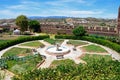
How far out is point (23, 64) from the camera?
72.8 ft

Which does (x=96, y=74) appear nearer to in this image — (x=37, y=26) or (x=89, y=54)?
(x=89, y=54)

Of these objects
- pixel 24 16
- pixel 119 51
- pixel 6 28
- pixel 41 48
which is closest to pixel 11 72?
pixel 41 48

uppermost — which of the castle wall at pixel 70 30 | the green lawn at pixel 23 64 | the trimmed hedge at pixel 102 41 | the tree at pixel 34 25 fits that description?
the tree at pixel 34 25

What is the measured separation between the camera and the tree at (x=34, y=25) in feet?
166

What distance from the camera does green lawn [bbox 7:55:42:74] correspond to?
67.3ft

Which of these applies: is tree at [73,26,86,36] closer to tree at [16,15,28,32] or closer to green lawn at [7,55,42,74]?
tree at [16,15,28,32]

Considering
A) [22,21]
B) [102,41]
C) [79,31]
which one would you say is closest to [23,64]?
[102,41]

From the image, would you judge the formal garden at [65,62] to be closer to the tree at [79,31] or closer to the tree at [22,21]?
the tree at [79,31]

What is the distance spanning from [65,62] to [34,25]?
1170 inches

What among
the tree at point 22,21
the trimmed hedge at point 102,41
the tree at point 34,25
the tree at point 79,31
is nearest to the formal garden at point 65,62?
the trimmed hedge at point 102,41

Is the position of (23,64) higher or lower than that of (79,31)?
lower

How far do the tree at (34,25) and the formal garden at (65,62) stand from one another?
36.4ft

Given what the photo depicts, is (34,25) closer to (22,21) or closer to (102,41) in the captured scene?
(22,21)

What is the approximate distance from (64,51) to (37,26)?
25.5m
